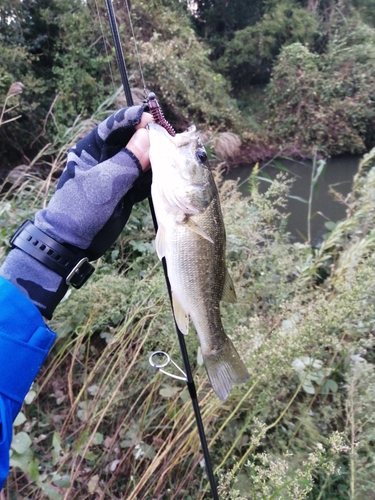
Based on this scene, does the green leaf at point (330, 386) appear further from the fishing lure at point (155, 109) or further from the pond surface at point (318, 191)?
the pond surface at point (318, 191)

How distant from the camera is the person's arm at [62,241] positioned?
96 centimetres

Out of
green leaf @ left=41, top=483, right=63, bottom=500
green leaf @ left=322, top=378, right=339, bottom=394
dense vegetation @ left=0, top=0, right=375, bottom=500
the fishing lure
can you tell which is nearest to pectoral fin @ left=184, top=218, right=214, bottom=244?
the fishing lure

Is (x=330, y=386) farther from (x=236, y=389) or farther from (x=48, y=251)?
(x=48, y=251)

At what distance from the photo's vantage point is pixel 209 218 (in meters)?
1.34

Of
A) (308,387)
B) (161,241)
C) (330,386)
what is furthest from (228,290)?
(330,386)

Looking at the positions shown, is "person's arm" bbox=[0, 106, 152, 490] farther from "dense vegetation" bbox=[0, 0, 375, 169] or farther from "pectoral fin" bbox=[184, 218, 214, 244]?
"dense vegetation" bbox=[0, 0, 375, 169]

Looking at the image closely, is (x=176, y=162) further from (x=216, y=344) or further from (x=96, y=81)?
(x=96, y=81)

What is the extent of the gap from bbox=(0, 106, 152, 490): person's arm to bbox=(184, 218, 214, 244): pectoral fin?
0.23 meters

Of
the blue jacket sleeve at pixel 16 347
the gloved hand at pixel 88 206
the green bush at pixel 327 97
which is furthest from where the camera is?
the green bush at pixel 327 97

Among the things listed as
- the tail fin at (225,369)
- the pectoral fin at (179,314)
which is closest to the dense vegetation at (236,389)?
the tail fin at (225,369)

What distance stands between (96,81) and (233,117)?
215 inches

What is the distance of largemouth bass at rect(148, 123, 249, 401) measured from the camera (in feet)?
4.28

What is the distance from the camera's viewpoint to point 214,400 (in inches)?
66.5

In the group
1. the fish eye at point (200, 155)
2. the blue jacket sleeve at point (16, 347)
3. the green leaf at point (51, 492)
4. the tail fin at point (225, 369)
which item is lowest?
the green leaf at point (51, 492)
